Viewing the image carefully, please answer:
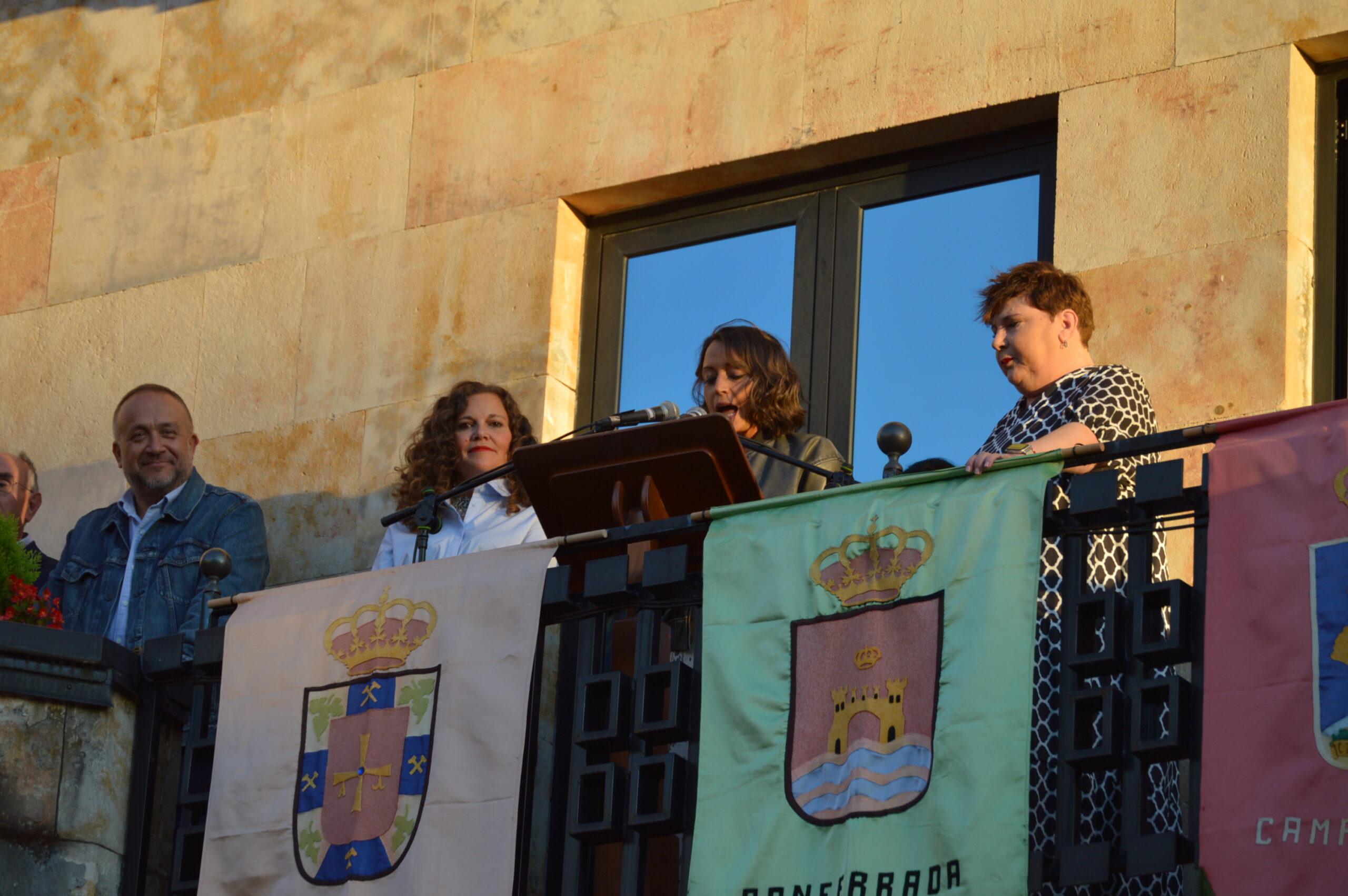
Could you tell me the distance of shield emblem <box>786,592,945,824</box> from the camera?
4.89 m

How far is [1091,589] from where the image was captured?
16.8ft

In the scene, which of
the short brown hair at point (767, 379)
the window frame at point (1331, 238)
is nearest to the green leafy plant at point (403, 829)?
the short brown hair at point (767, 379)

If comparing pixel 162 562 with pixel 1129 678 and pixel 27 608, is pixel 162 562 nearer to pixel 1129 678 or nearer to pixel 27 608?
pixel 27 608

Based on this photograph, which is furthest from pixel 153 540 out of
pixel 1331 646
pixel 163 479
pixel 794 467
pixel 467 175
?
pixel 1331 646

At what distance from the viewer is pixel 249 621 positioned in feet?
20.1

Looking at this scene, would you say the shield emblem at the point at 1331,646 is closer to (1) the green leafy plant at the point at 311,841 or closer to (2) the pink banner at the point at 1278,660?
(2) the pink banner at the point at 1278,660

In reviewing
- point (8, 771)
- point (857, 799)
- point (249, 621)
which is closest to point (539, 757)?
point (249, 621)

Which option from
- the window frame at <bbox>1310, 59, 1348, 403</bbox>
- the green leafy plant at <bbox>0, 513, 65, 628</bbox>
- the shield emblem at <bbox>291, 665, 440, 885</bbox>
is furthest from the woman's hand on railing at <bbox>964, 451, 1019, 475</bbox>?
the green leafy plant at <bbox>0, 513, 65, 628</bbox>

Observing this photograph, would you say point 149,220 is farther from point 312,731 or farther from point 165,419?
point 312,731

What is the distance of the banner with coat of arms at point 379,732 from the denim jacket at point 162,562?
0.96m

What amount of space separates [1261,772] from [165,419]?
4.24m

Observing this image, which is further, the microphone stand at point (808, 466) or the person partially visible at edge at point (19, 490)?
the person partially visible at edge at point (19, 490)

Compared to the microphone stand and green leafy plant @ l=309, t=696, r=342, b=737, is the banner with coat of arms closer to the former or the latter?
green leafy plant @ l=309, t=696, r=342, b=737

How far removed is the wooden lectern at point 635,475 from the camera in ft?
17.2
